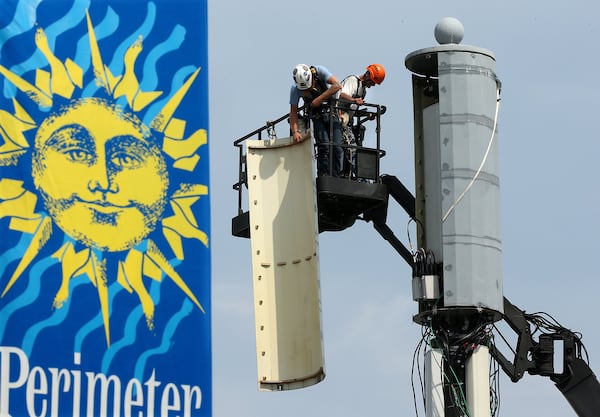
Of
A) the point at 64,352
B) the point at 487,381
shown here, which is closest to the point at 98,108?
the point at 64,352

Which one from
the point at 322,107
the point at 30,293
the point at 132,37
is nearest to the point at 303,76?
the point at 322,107

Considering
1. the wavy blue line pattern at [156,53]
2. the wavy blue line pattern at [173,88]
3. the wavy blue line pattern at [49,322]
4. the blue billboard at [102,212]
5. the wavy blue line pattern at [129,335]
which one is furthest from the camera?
the wavy blue line pattern at [156,53]

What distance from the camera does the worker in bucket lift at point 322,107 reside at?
213 feet

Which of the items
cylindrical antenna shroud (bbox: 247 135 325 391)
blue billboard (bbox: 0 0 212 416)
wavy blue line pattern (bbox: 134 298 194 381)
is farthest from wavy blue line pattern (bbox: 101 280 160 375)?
cylindrical antenna shroud (bbox: 247 135 325 391)

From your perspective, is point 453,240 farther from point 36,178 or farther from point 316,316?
point 36,178

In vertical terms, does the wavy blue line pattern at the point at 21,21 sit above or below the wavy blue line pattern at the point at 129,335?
above

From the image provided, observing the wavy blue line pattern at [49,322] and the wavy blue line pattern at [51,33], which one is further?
the wavy blue line pattern at [51,33]

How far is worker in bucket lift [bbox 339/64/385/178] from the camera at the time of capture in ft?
213

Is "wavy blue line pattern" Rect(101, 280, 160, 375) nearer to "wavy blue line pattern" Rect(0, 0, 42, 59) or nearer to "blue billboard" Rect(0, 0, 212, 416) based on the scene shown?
"blue billboard" Rect(0, 0, 212, 416)

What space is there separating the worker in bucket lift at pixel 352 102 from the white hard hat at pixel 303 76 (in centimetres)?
70

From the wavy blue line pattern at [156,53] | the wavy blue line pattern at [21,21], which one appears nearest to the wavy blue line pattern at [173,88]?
the wavy blue line pattern at [156,53]

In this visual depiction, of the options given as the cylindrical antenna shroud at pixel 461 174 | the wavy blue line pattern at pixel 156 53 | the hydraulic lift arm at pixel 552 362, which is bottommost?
the hydraulic lift arm at pixel 552 362

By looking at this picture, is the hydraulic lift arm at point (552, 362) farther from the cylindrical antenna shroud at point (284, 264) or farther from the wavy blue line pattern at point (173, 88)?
the wavy blue line pattern at point (173, 88)

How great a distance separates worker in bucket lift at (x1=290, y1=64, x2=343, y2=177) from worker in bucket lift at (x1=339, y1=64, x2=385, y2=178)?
0.71 feet
